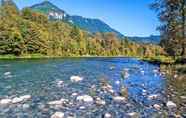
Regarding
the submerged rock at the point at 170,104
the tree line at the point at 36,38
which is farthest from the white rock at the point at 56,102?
the tree line at the point at 36,38

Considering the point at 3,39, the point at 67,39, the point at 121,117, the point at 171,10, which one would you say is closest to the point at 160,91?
the point at 121,117

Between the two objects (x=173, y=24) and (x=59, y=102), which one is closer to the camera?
(x=59, y=102)

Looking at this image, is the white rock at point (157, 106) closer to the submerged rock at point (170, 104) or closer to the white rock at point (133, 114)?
the submerged rock at point (170, 104)

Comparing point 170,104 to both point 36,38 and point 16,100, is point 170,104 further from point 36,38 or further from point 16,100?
point 36,38

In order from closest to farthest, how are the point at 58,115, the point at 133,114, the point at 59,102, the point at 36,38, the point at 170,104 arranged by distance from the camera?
the point at 58,115 < the point at 133,114 < the point at 170,104 < the point at 59,102 < the point at 36,38

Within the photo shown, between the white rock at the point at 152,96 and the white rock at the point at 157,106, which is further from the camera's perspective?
the white rock at the point at 152,96

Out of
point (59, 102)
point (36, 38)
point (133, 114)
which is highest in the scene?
point (36, 38)

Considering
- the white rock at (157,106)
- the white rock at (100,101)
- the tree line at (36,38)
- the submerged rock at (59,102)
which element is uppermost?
the tree line at (36,38)

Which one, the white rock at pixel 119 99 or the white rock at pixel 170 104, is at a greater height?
the white rock at pixel 119 99

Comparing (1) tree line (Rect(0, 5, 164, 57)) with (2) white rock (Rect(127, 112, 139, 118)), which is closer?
(2) white rock (Rect(127, 112, 139, 118))

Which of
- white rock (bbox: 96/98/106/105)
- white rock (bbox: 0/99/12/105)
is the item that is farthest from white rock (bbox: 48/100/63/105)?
white rock (bbox: 0/99/12/105)

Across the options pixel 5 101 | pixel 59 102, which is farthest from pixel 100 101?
pixel 5 101

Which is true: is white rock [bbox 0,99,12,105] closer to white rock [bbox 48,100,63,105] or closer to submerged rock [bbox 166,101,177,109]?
white rock [bbox 48,100,63,105]

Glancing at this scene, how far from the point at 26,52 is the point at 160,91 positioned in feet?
289
